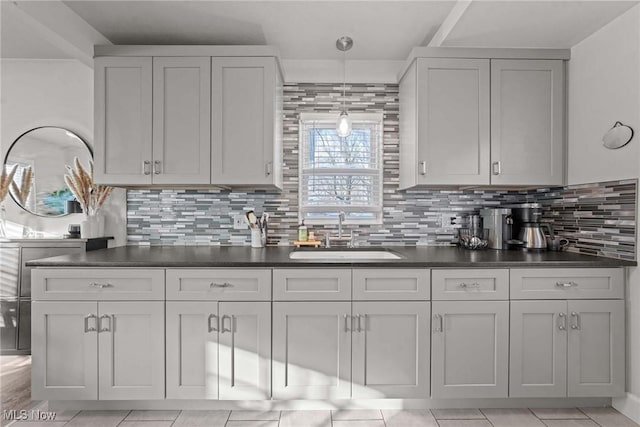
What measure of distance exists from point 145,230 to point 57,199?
0.78 meters

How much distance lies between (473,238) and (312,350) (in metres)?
1.46

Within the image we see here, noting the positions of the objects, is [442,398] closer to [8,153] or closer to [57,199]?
[57,199]

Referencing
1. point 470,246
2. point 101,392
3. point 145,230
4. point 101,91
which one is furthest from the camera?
point 145,230

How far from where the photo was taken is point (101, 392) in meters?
2.15

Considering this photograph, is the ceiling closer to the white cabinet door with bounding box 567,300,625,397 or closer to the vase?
the vase

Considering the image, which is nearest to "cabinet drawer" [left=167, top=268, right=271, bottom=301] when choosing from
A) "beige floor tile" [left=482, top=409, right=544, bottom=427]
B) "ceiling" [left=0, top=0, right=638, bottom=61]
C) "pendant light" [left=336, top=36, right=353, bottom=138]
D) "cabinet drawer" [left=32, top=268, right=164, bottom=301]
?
"cabinet drawer" [left=32, top=268, right=164, bottom=301]

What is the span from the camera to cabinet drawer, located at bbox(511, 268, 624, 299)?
2.19m

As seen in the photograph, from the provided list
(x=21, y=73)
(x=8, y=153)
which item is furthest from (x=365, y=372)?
(x=21, y=73)

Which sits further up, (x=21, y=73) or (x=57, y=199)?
(x=21, y=73)

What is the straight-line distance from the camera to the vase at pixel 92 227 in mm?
2820

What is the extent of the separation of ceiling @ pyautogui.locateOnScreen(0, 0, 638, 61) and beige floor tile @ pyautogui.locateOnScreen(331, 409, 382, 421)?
239 centimetres

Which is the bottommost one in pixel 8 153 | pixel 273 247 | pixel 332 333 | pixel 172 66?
pixel 332 333

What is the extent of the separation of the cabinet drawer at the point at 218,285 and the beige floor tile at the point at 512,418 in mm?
1470

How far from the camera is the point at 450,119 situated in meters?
2.54
